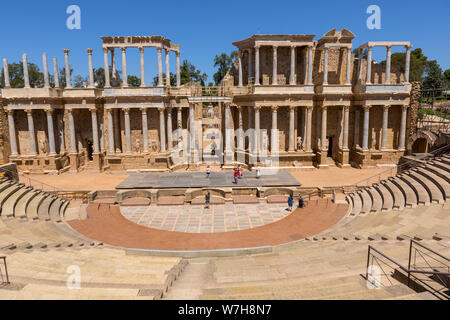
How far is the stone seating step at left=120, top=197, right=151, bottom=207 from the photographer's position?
25.8 metres

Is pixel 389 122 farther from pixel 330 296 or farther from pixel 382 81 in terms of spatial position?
pixel 330 296

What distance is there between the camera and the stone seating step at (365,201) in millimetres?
21950

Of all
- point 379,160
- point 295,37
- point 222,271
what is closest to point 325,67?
point 295,37

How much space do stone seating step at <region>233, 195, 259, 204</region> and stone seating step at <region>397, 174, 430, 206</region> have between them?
10.9 metres

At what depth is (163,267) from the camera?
13.5 meters

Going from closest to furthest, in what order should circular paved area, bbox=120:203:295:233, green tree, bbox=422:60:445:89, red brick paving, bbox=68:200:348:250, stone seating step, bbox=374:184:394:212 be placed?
red brick paving, bbox=68:200:348:250, stone seating step, bbox=374:184:394:212, circular paved area, bbox=120:203:295:233, green tree, bbox=422:60:445:89

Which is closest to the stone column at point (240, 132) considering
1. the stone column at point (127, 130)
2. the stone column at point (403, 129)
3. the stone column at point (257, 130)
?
the stone column at point (257, 130)

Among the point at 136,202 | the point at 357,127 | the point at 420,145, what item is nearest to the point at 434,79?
the point at 420,145

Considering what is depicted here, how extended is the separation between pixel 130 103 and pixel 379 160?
29.2 metres

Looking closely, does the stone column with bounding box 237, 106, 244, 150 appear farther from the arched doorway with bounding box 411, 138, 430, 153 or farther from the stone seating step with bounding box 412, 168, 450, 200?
the arched doorway with bounding box 411, 138, 430, 153

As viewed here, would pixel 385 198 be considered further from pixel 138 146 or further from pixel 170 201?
pixel 138 146

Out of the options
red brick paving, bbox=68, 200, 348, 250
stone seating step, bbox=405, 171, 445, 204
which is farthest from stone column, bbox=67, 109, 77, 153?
stone seating step, bbox=405, 171, 445, 204

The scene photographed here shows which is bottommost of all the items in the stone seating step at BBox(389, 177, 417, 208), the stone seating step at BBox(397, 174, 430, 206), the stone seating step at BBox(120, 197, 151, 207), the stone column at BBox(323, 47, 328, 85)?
the stone seating step at BBox(120, 197, 151, 207)
